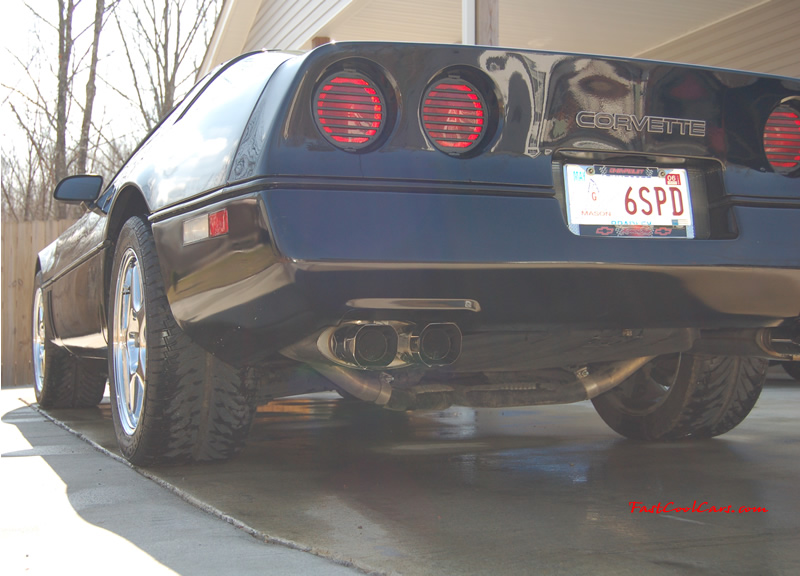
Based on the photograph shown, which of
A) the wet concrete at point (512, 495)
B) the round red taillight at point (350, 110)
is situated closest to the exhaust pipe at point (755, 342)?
the wet concrete at point (512, 495)

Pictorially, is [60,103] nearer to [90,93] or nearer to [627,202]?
[90,93]

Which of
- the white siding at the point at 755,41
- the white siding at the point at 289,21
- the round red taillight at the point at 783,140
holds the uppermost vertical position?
the white siding at the point at 289,21

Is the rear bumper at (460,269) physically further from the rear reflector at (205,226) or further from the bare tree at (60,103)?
the bare tree at (60,103)

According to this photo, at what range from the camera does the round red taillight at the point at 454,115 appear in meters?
2.51

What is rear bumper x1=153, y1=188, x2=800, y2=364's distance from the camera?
7.60 feet

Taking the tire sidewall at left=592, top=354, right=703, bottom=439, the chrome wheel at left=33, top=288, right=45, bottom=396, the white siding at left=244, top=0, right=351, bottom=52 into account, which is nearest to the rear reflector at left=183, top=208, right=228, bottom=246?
the tire sidewall at left=592, top=354, right=703, bottom=439

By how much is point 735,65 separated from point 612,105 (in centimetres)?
785

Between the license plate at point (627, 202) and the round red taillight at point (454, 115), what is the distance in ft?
0.94

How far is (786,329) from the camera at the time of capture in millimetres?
2908

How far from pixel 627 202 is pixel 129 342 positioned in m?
1.90

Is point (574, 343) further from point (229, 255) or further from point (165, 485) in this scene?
point (165, 485)

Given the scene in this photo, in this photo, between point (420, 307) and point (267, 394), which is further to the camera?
point (267, 394)

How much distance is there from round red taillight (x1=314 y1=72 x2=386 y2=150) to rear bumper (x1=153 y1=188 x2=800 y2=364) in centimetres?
17

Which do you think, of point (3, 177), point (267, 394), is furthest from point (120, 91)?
point (267, 394)
